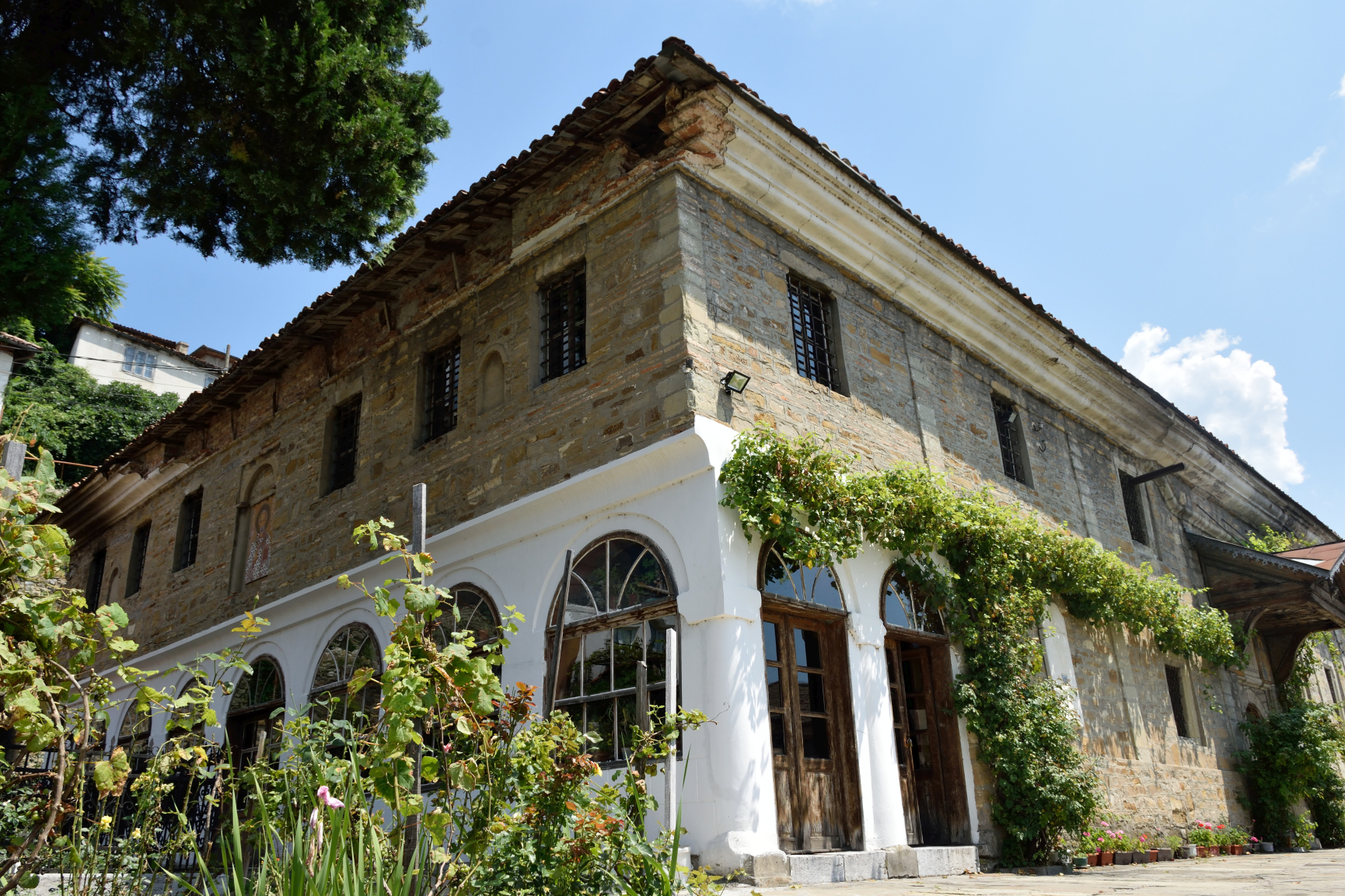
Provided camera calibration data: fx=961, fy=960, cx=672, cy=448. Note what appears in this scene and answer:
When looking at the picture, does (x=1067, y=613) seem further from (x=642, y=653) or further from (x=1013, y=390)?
(x=642, y=653)

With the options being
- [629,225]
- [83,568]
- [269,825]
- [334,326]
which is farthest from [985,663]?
[83,568]

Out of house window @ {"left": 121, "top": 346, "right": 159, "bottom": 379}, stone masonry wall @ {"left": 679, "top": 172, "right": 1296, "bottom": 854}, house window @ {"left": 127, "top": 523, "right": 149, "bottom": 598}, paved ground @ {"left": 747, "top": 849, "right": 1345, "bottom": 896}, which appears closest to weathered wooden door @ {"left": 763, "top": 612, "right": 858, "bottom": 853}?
paved ground @ {"left": 747, "top": 849, "right": 1345, "bottom": 896}

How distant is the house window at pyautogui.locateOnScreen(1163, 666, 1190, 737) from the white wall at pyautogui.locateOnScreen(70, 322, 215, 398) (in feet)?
97.6

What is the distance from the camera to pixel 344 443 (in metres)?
11.3

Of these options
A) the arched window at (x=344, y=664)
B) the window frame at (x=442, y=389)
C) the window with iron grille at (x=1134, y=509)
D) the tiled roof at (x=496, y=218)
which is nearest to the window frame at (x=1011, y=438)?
the tiled roof at (x=496, y=218)

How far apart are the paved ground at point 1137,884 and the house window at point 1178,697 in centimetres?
316

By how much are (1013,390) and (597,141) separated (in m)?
5.90

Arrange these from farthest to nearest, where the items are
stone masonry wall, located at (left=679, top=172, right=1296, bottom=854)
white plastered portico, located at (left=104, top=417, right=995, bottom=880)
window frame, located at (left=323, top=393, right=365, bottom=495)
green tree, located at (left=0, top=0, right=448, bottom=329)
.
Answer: window frame, located at (left=323, top=393, right=365, bottom=495), stone masonry wall, located at (left=679, top=172, right=1296, bottom=854), white plastered portico, located at (left=104, top=417, right=995, bottom=880), green tree, located at (left=0, top=0, right=448, bottom=329)

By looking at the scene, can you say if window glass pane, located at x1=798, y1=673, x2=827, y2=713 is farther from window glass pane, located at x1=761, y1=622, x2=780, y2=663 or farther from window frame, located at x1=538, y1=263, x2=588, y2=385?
window frame, located at x1=538, y1=263, x2=588, y2=385

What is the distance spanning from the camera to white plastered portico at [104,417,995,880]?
245 inches

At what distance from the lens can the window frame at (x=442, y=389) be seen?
9875 millimetres

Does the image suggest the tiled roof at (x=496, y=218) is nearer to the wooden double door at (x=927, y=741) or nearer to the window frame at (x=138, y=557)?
the window frame at (x=138, y=557)

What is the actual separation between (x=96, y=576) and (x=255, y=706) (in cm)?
757

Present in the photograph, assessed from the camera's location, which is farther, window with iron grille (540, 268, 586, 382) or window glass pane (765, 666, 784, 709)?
window with iron grille (540, 268, 586, 382)
